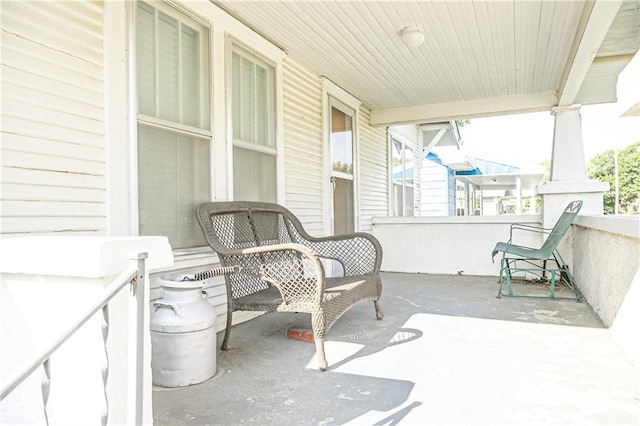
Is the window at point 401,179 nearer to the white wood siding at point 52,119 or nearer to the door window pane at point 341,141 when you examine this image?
the door window pane at point 341,141

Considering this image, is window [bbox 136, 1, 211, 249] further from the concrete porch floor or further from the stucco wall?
the stucco wall

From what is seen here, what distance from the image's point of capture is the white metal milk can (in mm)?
2051

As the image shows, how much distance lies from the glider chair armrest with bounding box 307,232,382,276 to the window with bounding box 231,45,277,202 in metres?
0.71

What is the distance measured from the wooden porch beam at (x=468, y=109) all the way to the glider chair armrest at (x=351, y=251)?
3469 mm

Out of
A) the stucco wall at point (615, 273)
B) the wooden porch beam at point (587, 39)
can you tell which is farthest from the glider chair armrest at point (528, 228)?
the wooden porch beam at point (587, 39)

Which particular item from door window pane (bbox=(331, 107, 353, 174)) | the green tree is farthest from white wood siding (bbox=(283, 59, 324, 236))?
the green tree

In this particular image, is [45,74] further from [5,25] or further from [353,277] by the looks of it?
[353,277]

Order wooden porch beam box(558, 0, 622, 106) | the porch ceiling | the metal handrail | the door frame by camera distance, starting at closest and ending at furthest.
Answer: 1. the metal handrail
2. wooden porch beam box(558, 0, 622, 106)
3. the porch ceiling
4. the door frame

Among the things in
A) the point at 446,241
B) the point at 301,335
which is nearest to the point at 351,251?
the point at 301,335

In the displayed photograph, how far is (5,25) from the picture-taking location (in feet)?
6.01

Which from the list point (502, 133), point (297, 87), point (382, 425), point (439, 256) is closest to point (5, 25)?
point (382, 425)

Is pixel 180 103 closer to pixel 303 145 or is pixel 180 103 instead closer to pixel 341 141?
pixel 303 145

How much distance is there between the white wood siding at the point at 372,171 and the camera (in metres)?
6.07

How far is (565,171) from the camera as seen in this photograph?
514 cm
